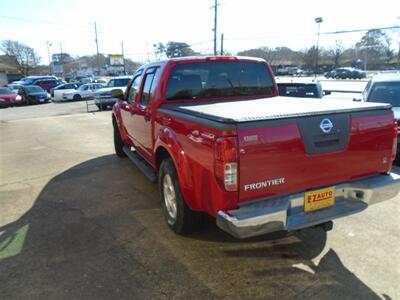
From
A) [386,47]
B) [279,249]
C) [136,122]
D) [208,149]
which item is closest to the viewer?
[208,149]

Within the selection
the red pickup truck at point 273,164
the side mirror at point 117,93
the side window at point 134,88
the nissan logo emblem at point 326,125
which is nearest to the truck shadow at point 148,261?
the red pickup truck at point 273,164

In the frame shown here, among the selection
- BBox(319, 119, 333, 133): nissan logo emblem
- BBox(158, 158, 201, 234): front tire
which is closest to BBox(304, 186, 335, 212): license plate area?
BBox(319, 119, 333, 133): nissan logo emblem

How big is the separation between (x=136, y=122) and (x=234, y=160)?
314 centimetres

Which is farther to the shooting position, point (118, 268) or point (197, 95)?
point (197, 95)

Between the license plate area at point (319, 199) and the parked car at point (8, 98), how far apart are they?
2837 cm

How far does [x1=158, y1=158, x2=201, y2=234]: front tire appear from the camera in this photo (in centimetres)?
374

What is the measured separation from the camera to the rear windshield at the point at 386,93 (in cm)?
738

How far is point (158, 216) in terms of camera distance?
4570 millimetres

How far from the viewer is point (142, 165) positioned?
18.1ft

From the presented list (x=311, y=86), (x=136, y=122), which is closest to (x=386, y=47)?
(x=311, y=86)

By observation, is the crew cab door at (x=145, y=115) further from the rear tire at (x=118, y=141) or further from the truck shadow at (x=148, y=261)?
the rear tire at (x=118, y=141)

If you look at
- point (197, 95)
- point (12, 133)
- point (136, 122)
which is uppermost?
point (197, 95)

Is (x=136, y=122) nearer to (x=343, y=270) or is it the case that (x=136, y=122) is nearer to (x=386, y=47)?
(x=343, y=270)

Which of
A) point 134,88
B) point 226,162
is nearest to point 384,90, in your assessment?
point 134,88
